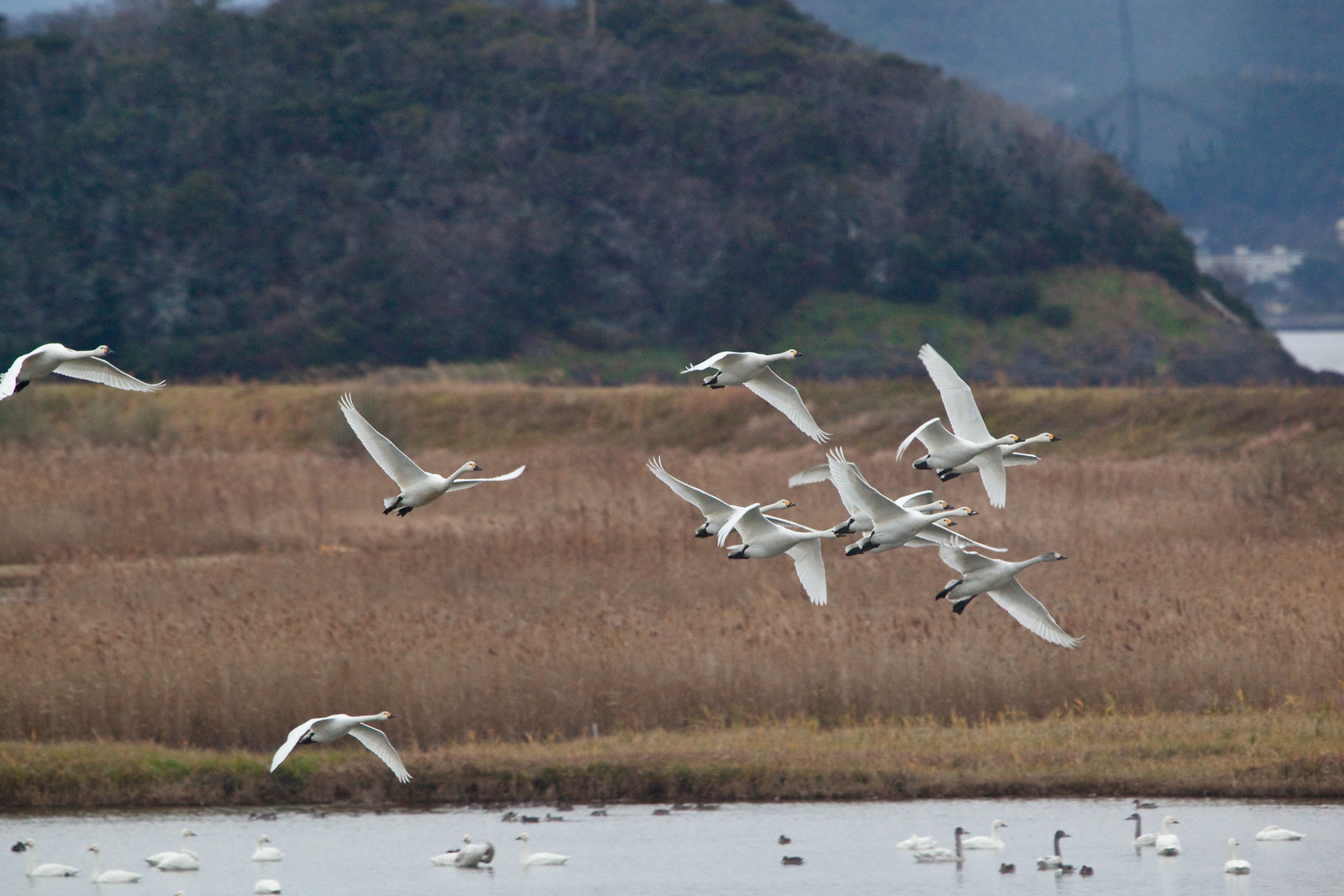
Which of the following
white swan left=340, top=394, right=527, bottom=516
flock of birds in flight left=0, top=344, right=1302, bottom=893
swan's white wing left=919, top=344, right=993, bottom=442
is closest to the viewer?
flock of birds in flight left=0, top=344, right=1302, bottom=893

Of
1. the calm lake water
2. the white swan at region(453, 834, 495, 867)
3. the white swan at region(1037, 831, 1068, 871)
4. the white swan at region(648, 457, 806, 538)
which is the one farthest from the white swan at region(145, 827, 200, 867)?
the white swan at region(1037, 831, 1068, 871)

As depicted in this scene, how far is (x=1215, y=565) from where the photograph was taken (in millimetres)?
25375

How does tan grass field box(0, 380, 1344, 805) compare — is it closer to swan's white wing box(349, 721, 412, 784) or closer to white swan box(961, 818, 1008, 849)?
white swan box(961, 818, 1008, 849)

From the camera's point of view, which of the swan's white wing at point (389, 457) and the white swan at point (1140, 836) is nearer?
the swan's white wing at point (389, 457)

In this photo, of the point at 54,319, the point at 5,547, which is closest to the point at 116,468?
the point at 5,547

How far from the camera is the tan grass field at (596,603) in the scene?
2211cm

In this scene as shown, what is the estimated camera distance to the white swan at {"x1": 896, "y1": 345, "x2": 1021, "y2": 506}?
13.7m

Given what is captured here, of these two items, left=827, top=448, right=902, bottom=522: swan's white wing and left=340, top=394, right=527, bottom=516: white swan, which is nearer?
left=827, top=448, right=902, bottom=522: swan's white wing

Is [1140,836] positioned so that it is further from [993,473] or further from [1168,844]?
[993,473]

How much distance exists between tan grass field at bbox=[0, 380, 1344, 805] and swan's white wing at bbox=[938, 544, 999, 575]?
7264mm

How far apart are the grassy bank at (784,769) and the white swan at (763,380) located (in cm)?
673

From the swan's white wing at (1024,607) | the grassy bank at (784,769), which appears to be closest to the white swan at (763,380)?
the swan's white wing at (1024,607)

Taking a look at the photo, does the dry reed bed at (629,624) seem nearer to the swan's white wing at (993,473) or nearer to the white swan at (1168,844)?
the white swan at (1168,844)

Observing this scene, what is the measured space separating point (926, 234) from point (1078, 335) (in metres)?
8.65
